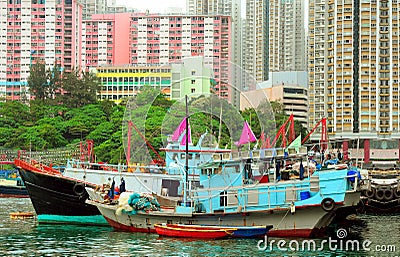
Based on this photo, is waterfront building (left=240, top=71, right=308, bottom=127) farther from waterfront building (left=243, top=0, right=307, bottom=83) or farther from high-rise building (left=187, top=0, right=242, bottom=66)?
waterfront building (left=243, top=0, right=307, bottom=83)

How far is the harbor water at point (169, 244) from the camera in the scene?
109 ft

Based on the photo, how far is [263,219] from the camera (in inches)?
1478

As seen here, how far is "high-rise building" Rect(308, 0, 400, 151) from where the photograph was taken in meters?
93.4

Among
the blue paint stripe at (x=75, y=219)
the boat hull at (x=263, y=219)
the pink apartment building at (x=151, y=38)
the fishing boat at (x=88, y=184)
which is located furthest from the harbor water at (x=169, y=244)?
the pink apartment building at (x=151, y=38)

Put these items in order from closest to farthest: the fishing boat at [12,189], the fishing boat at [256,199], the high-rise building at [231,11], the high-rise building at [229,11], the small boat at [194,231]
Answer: the small boat at [194,231]
the fishing boat at [256,199]
the fishing boat at [12,189]
the high-rise building at [231,11]
the high-rise building at [229,11]

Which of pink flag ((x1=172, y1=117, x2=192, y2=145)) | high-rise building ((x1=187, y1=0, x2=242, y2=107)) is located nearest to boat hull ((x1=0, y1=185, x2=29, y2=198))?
pink flag ((x1=172, y1=117, x2=192, y2=145))

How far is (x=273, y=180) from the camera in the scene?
3934 cm

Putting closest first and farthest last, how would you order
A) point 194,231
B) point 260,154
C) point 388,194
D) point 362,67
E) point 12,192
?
1. point 194,231
2. point 260,154
3. point 388,194
4. point 12,192
5. point 362,67

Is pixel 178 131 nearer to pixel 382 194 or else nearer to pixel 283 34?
pixel 382 194

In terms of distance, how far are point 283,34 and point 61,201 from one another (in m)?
131

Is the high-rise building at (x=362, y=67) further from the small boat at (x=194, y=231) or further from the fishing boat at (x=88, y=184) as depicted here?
the small boat at (x=194, y=231)

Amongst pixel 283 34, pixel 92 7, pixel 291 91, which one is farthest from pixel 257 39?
pixel 92 7

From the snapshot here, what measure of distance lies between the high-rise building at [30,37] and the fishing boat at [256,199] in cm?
9531

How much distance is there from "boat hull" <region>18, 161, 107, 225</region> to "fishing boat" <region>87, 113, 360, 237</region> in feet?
10.7
